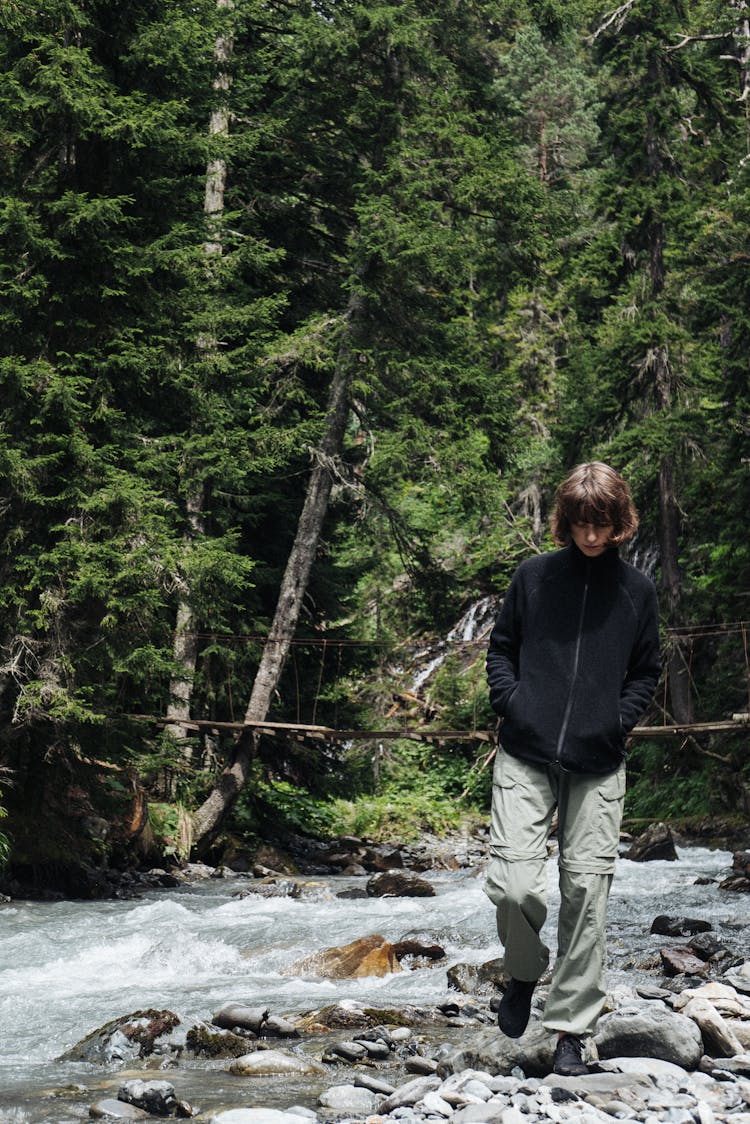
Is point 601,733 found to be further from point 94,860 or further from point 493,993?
point 94,860

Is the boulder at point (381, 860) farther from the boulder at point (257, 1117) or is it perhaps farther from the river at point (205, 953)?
the boulder at point (257, 1117)

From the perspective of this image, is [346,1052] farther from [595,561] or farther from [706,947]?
[706,947]

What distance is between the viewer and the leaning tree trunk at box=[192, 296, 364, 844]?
14.9 m

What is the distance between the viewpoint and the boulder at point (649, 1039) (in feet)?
14.1

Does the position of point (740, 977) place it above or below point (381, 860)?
above

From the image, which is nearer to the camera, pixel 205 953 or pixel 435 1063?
pixel 435 1063

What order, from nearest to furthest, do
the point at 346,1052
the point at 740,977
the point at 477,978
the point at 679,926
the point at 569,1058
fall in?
the point at 569,1058, the point at 346,1052, the point at 740,977, the point at 477,978, the point at 679,926

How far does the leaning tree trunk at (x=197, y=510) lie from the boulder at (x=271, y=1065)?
5678 millimetres

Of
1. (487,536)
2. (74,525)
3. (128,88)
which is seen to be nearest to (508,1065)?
(74,525)

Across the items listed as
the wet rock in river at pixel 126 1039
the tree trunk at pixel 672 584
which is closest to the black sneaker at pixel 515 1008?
the wet rock in river at pixel 126 1039

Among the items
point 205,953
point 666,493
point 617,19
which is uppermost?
point 617,19

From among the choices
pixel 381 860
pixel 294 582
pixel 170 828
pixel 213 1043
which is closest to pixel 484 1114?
pixel 213 1043

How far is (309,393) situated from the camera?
17047 millimetres

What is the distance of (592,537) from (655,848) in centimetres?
1178
